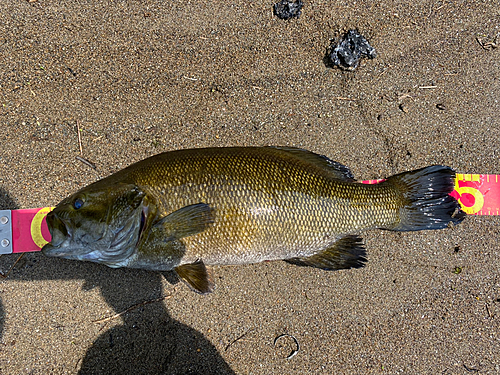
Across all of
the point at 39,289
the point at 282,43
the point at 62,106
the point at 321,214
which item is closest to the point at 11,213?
the point at 39,289

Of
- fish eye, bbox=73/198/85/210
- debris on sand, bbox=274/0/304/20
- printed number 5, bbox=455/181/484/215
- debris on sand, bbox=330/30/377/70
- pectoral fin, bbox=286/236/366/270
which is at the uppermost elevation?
debris on sand, bbox=274/0/304/20

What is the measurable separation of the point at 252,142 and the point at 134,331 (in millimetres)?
1785

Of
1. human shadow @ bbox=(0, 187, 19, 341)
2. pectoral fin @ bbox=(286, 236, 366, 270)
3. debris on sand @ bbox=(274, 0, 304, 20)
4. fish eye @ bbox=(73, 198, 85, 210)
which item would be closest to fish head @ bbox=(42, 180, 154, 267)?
fish eye @ bbox=(73, 198, 85, 210)

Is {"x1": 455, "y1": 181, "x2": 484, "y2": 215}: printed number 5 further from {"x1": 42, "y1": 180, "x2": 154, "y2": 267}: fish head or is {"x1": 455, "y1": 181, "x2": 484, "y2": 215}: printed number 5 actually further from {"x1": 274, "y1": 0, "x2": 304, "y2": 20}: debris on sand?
{"x1": 42, "y1": 180, "x2": 154, "y2": 267}: fish head

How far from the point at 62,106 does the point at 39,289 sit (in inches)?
57.5

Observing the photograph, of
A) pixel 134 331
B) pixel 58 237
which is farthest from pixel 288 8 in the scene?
pixel 134 331

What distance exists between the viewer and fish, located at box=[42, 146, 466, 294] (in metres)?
1.80

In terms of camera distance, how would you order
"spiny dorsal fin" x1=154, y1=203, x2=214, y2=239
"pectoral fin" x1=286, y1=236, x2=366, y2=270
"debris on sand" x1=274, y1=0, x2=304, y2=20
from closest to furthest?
"spiny dorsal fin" x1=154, y1=203, x2=214, y2=239 < "pectoral fin" x1=286, y1=236, x2=366, y2=270 < "debris on sand" x1=274, y1=0, x2=304, y2=20

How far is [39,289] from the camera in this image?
2312 mm

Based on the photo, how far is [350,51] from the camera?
2.50 meters

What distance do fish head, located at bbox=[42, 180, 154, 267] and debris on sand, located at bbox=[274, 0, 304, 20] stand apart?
1878mm

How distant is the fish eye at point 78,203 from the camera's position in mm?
1797

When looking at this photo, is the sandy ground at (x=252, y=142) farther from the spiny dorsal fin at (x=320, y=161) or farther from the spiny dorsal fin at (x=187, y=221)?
the spiny dorsal fin at (x=187, y=221)

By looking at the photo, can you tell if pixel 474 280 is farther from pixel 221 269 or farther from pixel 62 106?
pixel 62 106
